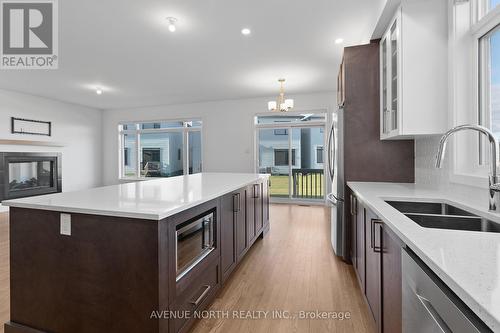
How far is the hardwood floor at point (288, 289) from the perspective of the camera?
1.69m

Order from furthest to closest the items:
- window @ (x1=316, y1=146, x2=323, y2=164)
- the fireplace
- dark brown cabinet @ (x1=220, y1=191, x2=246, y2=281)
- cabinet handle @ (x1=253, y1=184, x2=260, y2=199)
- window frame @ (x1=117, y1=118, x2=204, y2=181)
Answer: window frame @ (x1=117, y1=118, x2=204, y2=181), window @ (x1=316, y1=146, x2=323, y2=164), the fireplace, cabinet handle @ (x1=253, y1=184, x2=260, y2=199), dark brown cabinet @ (x1=220, y1=191, x2=246, y2=281)

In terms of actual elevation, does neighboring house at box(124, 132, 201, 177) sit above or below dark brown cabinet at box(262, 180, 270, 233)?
above

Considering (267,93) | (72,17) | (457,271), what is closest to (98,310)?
(457,271)

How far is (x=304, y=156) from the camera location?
635 centimetres

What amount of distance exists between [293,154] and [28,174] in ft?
21.3

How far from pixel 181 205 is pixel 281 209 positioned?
433cm

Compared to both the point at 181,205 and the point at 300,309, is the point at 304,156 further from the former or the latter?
the point at 181,205

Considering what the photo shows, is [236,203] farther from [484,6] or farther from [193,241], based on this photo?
[484,6]

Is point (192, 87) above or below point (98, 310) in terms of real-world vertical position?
above

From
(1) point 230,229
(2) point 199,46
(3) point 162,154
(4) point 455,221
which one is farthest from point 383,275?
(3) point 162,154

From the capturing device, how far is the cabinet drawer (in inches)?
55.3

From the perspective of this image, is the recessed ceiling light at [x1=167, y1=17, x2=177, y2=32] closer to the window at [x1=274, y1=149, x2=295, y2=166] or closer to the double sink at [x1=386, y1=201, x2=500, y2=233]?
the double sink at [x1=386, y1=201, x2=500, y2=233]

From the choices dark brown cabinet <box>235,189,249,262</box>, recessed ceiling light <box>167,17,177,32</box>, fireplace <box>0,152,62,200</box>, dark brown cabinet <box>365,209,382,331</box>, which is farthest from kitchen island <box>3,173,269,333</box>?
fireplace <box>0,152,62,200</box>

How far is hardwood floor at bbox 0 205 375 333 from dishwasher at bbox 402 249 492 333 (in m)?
0.97
